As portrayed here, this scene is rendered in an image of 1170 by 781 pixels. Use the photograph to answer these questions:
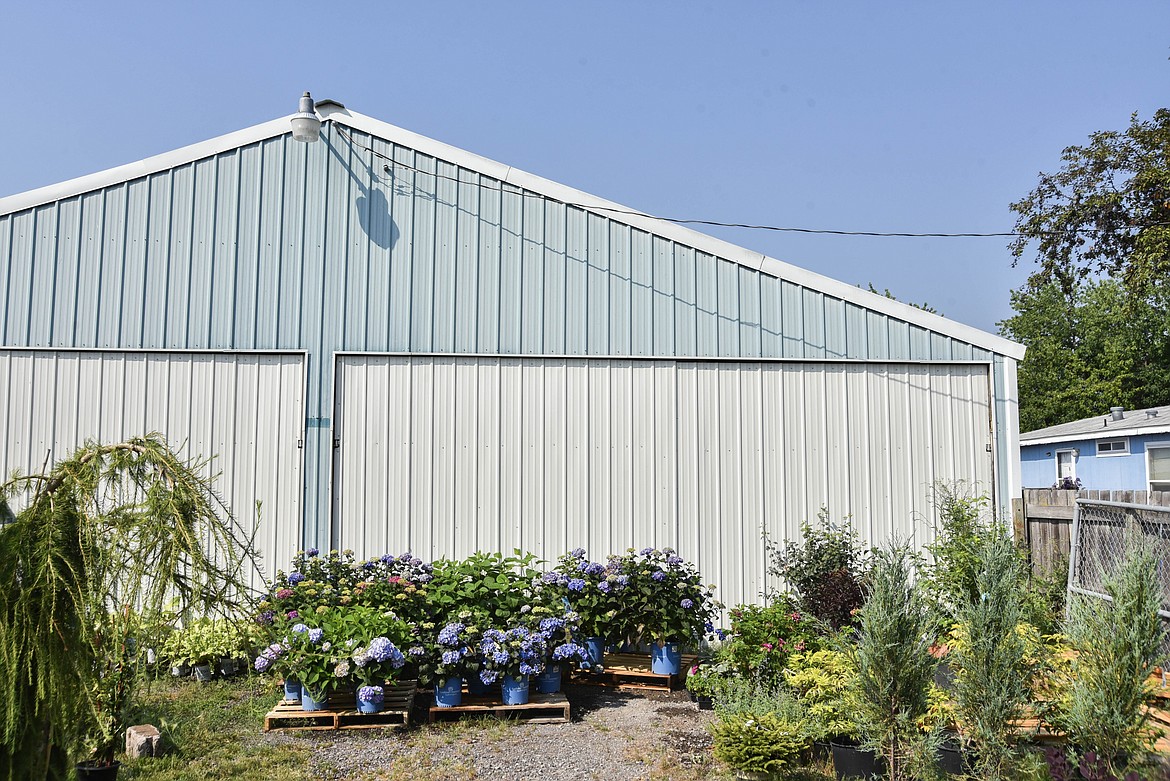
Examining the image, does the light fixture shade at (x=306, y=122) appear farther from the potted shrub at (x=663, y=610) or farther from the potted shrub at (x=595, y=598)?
the potted shrub at (x=663, y=610)

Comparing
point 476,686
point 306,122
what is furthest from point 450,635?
point 306,122

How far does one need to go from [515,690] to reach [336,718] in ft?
4.22

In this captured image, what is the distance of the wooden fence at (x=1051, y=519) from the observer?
8.10 metres

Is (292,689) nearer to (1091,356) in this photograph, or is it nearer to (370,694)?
(370,694)

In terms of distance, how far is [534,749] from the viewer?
5.62 m

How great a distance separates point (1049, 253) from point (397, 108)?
44.5 feet

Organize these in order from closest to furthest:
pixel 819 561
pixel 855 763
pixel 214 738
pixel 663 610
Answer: pixel 855 763
pixel 214 738
pixel 663 610
pixel 819 561

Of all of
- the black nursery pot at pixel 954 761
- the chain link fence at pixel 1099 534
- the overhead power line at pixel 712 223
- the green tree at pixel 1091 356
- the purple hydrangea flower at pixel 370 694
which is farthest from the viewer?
the green tree at pixel 1091 356

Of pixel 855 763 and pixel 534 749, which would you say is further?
pixel 534 749

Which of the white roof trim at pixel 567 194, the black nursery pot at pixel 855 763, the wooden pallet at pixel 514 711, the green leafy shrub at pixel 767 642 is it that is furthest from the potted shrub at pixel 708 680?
the white roof trim at pixel 567 194

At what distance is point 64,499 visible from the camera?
2533 millimetres

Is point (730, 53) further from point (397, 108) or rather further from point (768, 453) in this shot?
point (768, 453)

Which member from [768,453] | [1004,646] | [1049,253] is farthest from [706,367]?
[1049,253]

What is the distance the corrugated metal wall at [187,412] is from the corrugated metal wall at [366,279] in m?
0.17
